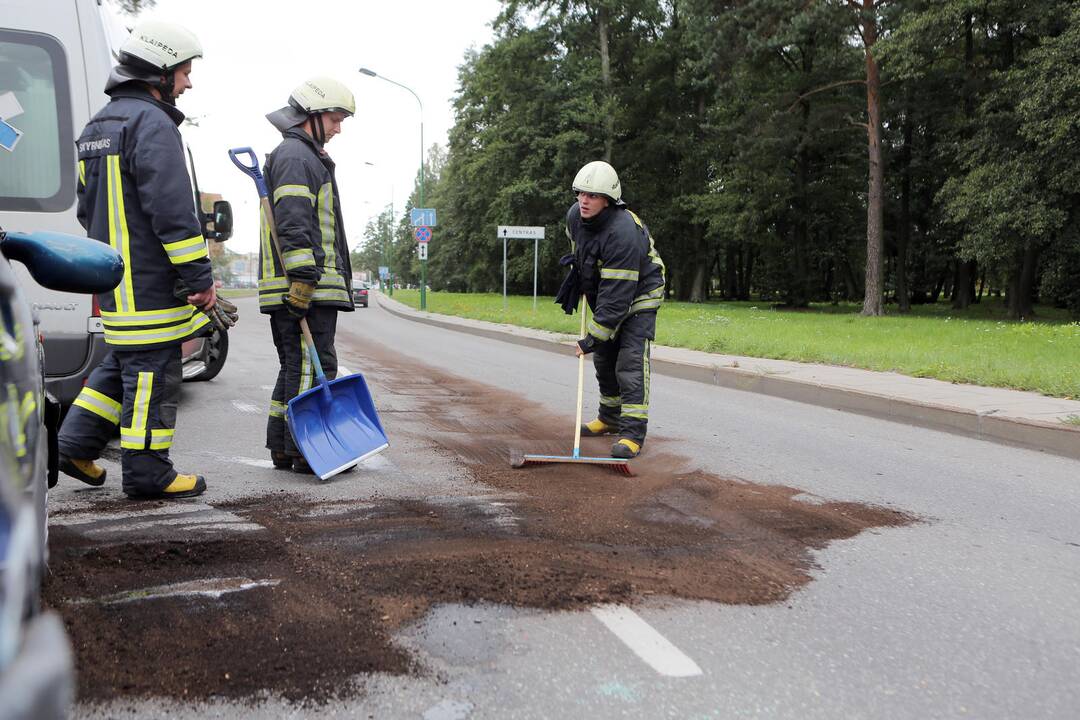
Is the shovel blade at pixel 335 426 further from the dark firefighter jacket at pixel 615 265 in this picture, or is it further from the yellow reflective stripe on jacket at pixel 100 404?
the dark firefighter jacket at pixel 615 265

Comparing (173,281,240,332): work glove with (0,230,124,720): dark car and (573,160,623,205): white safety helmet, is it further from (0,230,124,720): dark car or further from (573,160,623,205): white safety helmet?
(573,160,623,205): white safety helmet

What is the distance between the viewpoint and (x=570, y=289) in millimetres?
5965

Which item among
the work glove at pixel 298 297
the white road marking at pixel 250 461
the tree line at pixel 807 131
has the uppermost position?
the tree line at pixel 807 131

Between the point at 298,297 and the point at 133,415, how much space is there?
39.5 inches

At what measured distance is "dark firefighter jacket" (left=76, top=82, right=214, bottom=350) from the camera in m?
3.68

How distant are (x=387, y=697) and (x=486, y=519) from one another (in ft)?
5.19

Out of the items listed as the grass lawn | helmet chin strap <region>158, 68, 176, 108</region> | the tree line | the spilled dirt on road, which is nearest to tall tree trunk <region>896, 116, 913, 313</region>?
the tree line

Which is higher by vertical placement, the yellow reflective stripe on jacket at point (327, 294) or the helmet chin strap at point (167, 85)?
the helmet chin strap at point (167, 85)

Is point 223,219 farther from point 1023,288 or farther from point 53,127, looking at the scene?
point 1023,288

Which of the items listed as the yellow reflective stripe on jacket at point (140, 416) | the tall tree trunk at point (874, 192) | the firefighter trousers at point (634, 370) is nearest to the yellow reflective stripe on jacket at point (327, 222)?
the yellow reflective stripe on jacket at point (140, 416)

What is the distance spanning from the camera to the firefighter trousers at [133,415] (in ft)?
12.4

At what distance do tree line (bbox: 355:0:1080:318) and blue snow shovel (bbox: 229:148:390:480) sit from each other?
20933mm

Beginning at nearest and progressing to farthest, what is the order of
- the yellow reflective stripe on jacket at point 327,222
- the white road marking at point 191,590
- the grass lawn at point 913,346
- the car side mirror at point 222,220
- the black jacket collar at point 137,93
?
the white road marking at point 191,590 → the black jacket collar at point 137,93 → the yellow reflective stripe on jacket at point 327,222 → the car side mirror at point 222,220 → the grass lawn at point 913,346

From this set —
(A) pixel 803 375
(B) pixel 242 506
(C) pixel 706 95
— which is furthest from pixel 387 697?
(C) pixel 706 95
